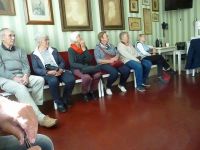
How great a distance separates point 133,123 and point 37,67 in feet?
5.47

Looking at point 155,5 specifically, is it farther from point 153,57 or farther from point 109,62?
point 109,62

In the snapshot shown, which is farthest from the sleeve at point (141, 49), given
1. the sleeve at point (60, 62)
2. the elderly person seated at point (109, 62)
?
the sleeve at point (60, 62)

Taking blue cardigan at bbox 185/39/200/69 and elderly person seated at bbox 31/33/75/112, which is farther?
blue cardigan at bbox 185/39/200/69

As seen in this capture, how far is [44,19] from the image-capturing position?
12.9 ft

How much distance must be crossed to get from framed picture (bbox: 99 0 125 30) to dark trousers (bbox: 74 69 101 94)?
1393mm

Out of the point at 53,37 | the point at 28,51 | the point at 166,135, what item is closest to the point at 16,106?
the point at 166,135

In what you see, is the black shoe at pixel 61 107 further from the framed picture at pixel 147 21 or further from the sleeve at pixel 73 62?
the framed picture at pixel 147 21

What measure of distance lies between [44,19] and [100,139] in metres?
2.47

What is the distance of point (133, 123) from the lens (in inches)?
102

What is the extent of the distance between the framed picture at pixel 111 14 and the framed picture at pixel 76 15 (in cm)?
36

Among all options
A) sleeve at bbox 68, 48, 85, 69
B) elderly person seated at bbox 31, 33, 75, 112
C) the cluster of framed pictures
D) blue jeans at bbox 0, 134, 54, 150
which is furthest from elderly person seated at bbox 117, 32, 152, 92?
blue jeans at bbox 0, 134, 54, 150

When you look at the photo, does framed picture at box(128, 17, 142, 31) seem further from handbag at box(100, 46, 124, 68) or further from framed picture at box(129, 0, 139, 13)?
handbag at box(100, 46, 124, 68)

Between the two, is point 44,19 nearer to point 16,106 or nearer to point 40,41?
point 40,41

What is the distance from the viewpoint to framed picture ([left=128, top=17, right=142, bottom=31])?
544cm
